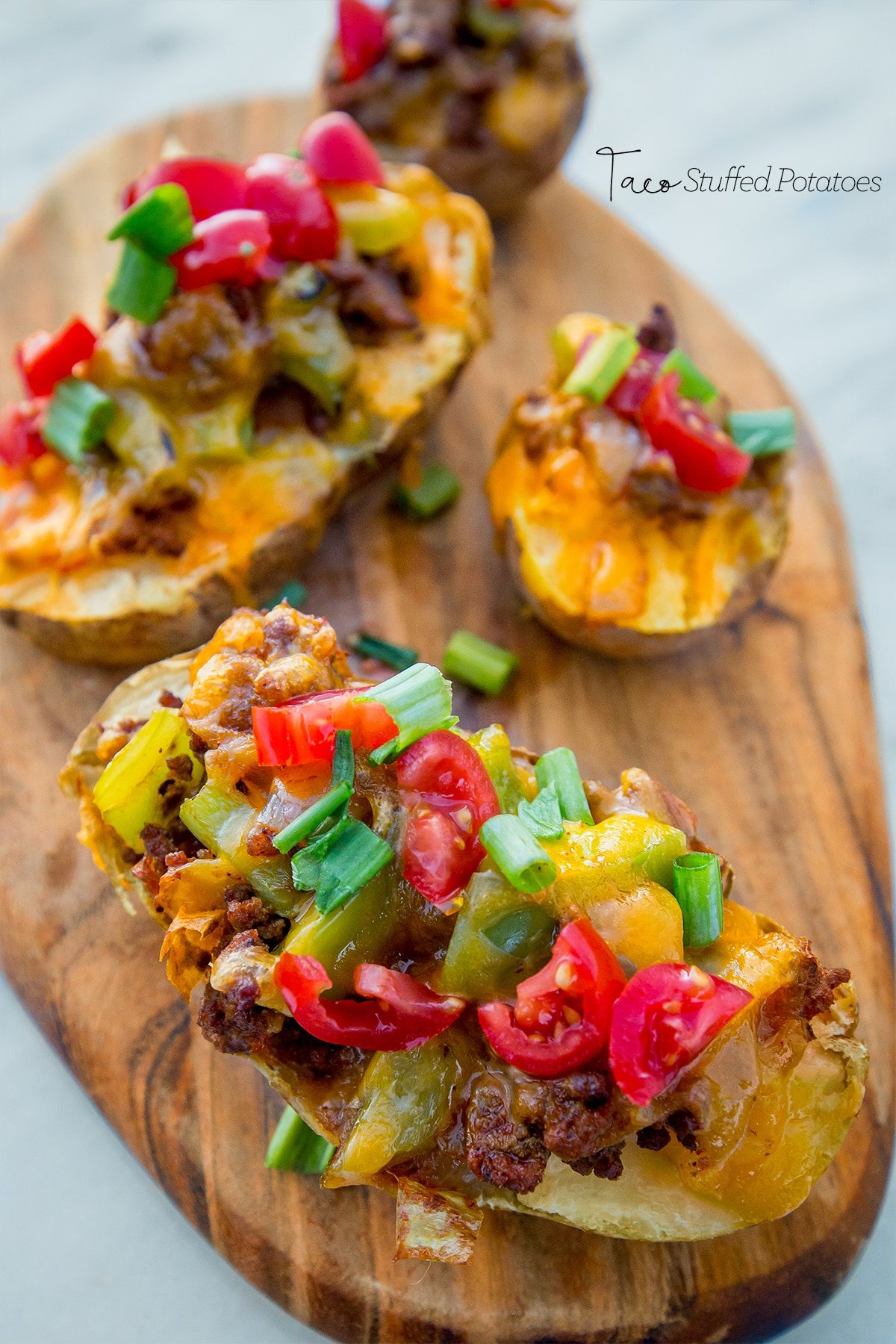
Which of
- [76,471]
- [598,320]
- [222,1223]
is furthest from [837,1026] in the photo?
[76,471]

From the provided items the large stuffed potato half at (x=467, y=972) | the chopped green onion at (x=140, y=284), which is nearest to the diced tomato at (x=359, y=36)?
the chopped green onion at (x=140, y=284)

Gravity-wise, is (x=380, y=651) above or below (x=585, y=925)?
below

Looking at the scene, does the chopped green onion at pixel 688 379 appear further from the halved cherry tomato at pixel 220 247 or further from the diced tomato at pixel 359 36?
the diced tomato at pixel 359 36

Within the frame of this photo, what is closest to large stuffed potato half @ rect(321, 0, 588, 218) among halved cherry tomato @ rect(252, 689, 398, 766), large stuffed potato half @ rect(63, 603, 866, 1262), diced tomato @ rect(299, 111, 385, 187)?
diced tomato @ rect(299, 111, 385, 187)

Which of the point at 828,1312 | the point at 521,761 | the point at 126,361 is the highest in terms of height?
the point at 126,361

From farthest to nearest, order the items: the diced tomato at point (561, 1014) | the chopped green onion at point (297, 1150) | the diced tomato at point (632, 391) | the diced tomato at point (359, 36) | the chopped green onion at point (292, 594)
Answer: the diced tomato at point (359, 36) < the chopped green onion at point (292, 594) < the diced tomato at point (632, 391) < the chopped green onion at point (297, 1150) < the diced tomato at point (561, 1014)

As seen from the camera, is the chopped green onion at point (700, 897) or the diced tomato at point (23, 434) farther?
the diced tomato at point (23, 434)

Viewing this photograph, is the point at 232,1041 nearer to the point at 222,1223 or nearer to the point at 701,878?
the point at 222,1223
